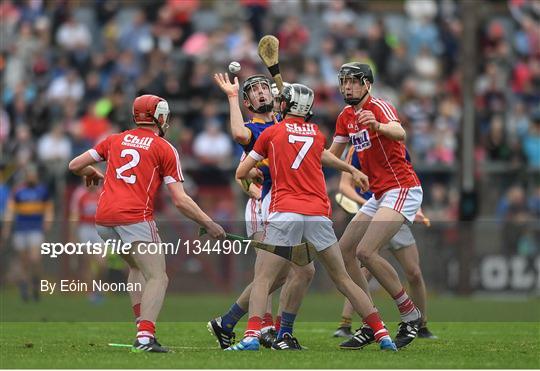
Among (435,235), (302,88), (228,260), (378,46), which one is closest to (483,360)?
(302,88)

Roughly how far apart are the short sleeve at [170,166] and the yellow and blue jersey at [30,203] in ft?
34.0

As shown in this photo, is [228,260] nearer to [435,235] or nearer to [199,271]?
[199,271]

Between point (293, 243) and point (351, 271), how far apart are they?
1235 mm

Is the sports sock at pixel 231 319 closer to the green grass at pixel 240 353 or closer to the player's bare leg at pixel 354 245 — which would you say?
the green grass at pixel 240 353

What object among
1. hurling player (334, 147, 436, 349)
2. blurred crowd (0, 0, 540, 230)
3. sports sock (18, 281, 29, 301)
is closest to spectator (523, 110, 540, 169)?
blurred crowd (0, 0, 540, 230)

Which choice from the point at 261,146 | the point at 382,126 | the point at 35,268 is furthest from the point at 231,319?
the point at 35,268

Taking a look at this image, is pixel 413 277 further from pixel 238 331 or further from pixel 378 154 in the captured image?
pixel 238 331

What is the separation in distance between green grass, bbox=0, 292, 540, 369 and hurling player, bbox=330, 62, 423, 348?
68 centimetres

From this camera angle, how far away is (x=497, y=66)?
28703 millimetres

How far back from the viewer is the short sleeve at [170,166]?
12.8m

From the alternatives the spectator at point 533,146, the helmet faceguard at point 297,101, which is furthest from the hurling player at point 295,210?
the spectator at point 533,146

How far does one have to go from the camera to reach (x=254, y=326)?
12711 millimetres

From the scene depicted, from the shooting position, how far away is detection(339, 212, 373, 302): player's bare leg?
45.6ft

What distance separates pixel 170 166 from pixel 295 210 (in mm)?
1197
